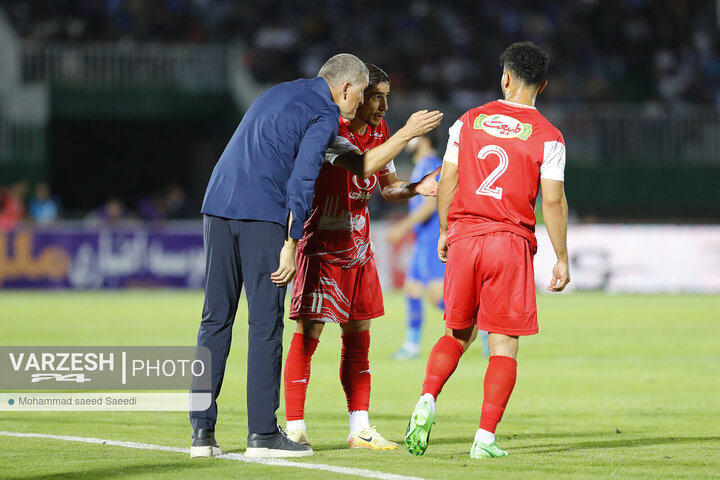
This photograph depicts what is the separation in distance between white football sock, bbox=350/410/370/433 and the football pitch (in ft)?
0.53

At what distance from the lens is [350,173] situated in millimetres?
7234

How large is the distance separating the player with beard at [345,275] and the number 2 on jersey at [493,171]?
0.57m

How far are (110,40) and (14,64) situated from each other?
10.1ft

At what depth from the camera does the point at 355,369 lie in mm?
7340

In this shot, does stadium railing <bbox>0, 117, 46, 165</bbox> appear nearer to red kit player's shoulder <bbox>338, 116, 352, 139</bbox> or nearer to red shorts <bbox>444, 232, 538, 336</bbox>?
red kit player's shoulder <bbox>338, 116, 352, 139</bbox>

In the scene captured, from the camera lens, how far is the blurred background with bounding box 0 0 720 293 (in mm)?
24188

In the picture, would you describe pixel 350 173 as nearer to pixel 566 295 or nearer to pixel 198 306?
pixel 198 306

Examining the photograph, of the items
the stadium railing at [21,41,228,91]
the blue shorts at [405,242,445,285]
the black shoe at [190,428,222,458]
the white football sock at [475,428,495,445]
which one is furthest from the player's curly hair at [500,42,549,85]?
the stadium railing at [21,41,228,91]

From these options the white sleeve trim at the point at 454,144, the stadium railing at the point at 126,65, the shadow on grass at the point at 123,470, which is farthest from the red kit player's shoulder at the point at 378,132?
the stadium railing at the point at 126,65

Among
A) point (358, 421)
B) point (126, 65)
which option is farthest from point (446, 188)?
point (126, 65)

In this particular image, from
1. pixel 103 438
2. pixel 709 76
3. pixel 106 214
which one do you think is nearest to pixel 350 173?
pixel 103 438

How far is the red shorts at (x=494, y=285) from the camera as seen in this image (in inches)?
→ 256

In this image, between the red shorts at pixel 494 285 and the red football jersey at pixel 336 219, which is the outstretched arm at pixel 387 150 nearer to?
the red football jersey at pixel 336 219

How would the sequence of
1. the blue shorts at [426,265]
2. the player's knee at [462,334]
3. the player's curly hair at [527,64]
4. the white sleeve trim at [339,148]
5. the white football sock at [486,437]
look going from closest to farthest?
1. the white football sock at [486,437]
2. the player's curly hair at [527,64]
3. the player's knee at [462,334]
4. the white sleeve trim at [339,148]
5. the blue shorts at [426,265]
